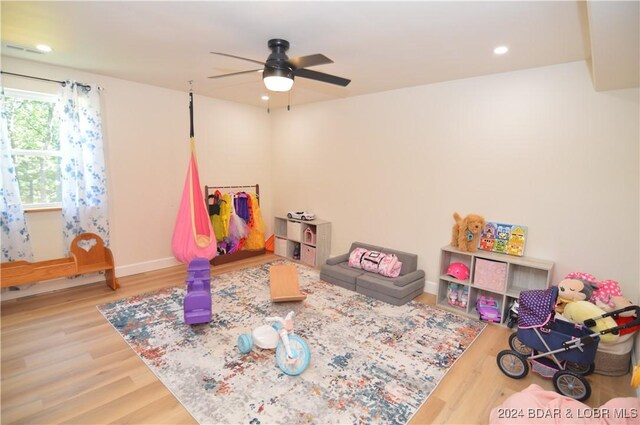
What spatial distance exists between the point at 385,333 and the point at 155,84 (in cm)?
421

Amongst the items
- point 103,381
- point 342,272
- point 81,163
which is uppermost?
point 81,163

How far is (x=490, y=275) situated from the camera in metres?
3.22

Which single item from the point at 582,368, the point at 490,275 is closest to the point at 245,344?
the point at 490,275

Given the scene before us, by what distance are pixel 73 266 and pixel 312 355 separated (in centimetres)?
291

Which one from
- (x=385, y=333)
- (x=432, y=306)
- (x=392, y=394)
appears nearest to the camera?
(x=392, y=394)

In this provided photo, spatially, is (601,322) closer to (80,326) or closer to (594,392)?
(594,392)

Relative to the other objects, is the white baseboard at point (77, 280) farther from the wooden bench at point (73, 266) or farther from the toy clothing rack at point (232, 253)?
the toy clothing rack at point (232, 253)

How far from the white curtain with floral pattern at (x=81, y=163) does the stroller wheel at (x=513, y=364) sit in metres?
4.55

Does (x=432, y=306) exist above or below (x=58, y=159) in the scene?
below

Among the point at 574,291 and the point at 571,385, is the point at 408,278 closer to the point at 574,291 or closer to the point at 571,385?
the point at 574,291

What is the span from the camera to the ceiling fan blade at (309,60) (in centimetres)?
222

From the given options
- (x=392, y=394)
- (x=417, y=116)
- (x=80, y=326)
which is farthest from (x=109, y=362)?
(x=417, y=116)

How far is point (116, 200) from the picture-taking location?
4145mm

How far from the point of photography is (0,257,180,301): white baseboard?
11.6 feet
